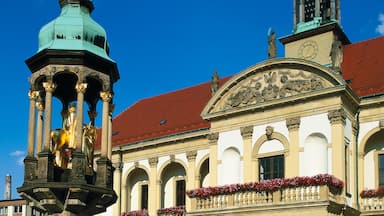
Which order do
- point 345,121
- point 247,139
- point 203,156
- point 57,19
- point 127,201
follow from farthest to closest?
point 127,201 → point 203,156 → point 247,139 → point 345,121 → point 57,19

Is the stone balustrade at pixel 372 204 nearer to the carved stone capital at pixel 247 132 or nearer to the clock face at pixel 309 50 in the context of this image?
→ the carved stone capital at pixel 247 132

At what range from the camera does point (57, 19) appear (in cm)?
1182

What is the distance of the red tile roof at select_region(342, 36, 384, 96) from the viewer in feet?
90.1

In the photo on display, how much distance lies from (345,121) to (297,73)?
273 cm

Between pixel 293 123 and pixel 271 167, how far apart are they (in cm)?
206

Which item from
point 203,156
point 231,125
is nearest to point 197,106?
point 203,156

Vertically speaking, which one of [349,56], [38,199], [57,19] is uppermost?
[349,56]

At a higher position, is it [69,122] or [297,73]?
[297,73]

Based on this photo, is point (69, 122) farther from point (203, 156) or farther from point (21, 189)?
point (203, 156)

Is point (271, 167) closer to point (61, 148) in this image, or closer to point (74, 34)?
point (61, 148)

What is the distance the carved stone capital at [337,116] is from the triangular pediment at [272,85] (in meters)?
0.92

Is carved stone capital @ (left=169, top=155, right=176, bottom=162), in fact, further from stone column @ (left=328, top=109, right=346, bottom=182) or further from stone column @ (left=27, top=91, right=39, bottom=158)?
stone column @ (left=27, top=91, right=39, bottom=158)

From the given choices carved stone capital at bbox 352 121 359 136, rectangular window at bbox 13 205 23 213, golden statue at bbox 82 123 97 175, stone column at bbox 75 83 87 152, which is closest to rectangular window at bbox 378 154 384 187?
carved stone capital at bbox 352 121 359 136

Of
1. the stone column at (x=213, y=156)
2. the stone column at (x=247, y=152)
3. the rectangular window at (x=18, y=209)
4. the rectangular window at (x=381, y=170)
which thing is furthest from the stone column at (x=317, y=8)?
the rectangular window at (x=18, y=209)
